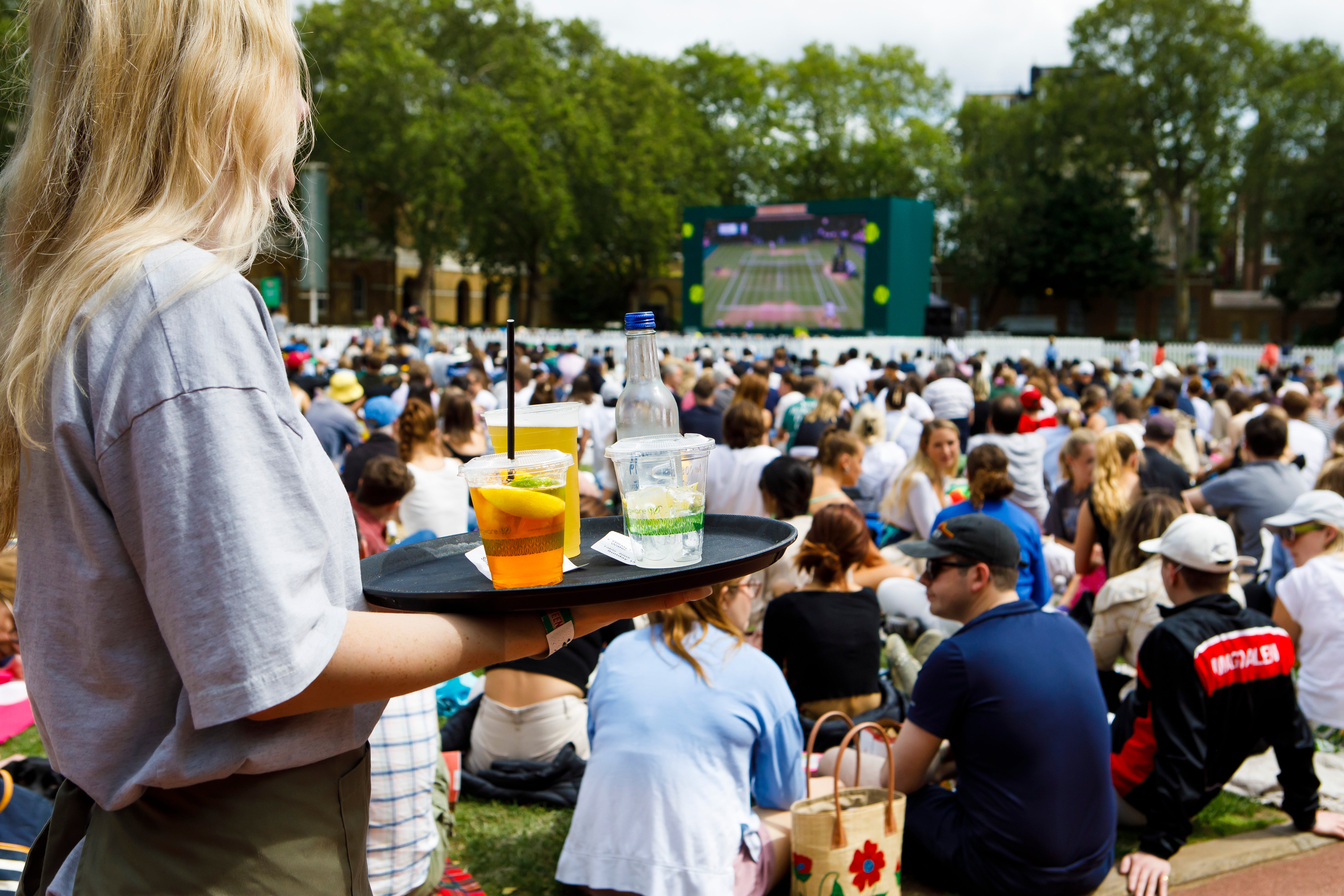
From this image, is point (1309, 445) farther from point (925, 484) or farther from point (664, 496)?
point (664, 496)

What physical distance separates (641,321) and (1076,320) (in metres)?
64.3

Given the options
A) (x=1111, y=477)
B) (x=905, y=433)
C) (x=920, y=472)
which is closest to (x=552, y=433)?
(x=1111, y=477)

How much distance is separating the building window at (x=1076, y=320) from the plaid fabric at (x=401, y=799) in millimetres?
62008

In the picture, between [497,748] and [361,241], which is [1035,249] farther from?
[497,748]

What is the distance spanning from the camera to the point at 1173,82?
46.4 meters

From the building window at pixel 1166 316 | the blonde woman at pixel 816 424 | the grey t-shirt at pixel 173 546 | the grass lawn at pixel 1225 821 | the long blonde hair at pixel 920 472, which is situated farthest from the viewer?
the building window at pixel 1166 316

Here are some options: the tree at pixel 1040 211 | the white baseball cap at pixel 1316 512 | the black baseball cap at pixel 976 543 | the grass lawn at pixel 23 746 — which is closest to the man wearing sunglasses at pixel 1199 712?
the black baseball cap at pixel 976 543

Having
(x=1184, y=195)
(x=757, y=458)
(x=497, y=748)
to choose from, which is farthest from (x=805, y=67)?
(x=497, y=748)

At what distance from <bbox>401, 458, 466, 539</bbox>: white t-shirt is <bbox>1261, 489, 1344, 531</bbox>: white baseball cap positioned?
4431 millimetres

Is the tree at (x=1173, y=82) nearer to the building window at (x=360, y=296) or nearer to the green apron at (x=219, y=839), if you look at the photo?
the building window at (x=360, y=296)

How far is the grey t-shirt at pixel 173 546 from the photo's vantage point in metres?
1.01

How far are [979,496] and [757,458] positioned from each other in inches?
69.1

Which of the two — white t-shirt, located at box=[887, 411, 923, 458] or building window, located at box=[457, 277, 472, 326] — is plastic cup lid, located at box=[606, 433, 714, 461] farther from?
building window, located at box=[457, 277, 472, 326]

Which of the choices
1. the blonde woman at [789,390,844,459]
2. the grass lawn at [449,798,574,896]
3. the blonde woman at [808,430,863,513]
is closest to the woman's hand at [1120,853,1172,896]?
the grass lawn at [449,798,574,896]
